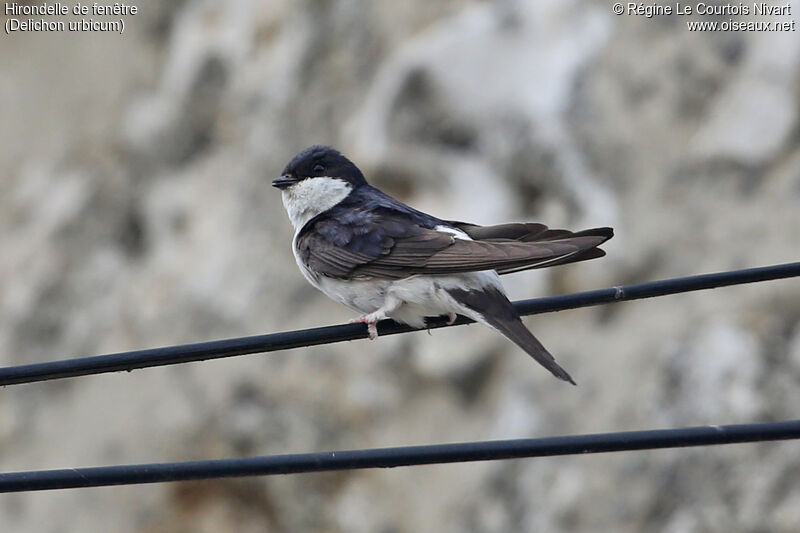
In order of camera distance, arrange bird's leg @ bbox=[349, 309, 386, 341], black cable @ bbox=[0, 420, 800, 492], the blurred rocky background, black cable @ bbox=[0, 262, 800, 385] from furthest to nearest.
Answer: the blurred rocky background
bird's leg @ bbox=[349, 309, 386, 341]
black cable @ bbox=[0, 262, 800, 385]
black cable @ bbox=[0, 420, 800, 492]

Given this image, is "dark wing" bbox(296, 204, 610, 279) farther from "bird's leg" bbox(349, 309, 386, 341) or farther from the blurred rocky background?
the blurred rocky background

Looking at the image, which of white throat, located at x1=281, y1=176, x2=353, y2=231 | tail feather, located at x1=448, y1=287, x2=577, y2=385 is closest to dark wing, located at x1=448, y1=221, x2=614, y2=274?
tail feather, located at x1=448, y1=287, x2=577, y2=385

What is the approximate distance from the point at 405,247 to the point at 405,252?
0.03 metres

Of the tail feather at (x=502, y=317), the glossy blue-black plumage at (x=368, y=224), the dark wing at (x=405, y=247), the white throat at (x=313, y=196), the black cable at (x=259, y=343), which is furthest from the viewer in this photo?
the white throat at (x=313, y=196)

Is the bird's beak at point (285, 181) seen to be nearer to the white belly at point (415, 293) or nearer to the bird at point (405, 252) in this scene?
the bird at point (405, 252)

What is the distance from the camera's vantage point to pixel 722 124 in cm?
618

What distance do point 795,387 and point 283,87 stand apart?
13.7 ft

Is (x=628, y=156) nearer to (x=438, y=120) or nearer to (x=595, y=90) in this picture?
(x=595, y=90)

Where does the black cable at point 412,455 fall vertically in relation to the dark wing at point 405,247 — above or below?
below

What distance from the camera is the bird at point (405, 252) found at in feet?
9.87

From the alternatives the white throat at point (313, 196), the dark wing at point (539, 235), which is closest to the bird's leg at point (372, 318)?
the dark wing at point (539, 235)

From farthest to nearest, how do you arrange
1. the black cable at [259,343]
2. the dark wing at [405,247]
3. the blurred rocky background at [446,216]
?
the blurred rocky background at [446,216] → the dark wing at [405,247] → the black cable at [259,343]

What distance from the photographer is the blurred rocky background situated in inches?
218

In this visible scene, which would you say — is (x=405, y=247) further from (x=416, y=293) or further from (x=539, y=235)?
(x=539, y=235)
